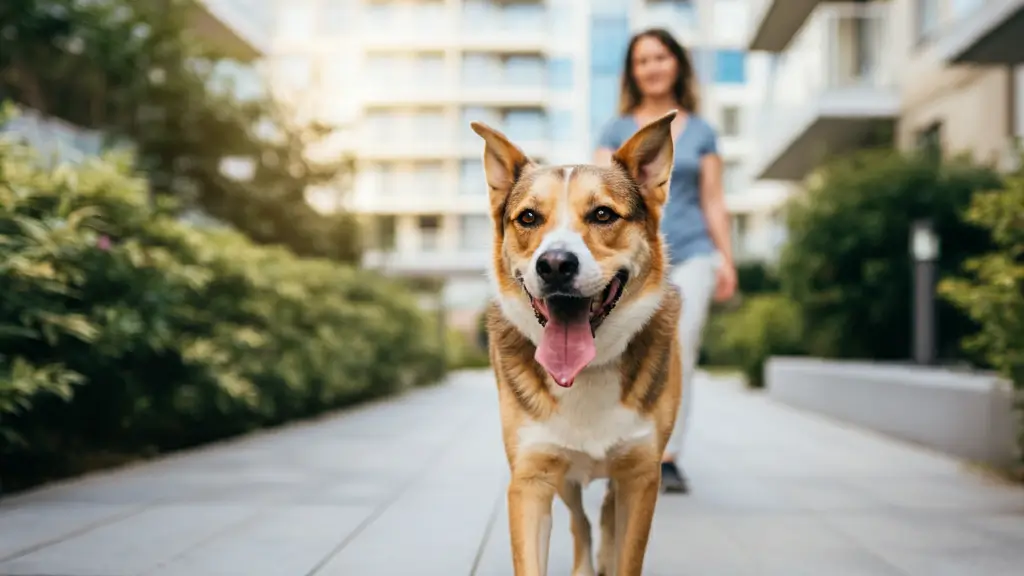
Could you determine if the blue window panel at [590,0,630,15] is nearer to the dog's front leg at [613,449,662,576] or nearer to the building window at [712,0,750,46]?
the building window at [712,0,750,46]

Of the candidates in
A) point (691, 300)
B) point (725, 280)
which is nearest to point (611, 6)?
point (725, 280)

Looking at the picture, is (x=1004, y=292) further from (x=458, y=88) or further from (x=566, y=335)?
(x=458, y=88)

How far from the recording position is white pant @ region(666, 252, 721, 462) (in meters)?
5.58

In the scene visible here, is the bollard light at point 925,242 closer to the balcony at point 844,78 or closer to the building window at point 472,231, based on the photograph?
the balcony at point 844,78

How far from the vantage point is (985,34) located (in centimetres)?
1210

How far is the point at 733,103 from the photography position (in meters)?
52.3

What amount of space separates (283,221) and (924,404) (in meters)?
10.9

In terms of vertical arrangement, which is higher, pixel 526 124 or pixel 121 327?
pixel 526 124

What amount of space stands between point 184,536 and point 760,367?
1502 centimetres

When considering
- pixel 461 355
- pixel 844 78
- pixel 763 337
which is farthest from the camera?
pixel 461 355

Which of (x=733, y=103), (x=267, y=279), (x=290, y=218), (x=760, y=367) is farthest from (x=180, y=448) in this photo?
(x=733, y=103)

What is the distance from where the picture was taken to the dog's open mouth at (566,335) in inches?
122

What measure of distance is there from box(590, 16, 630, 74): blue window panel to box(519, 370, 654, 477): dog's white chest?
51.7m

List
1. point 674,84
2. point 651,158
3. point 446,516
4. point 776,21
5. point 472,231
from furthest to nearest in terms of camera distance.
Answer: point 472,231 < point 776,21 < point 674,84 < point 446,516 < point 651,158
